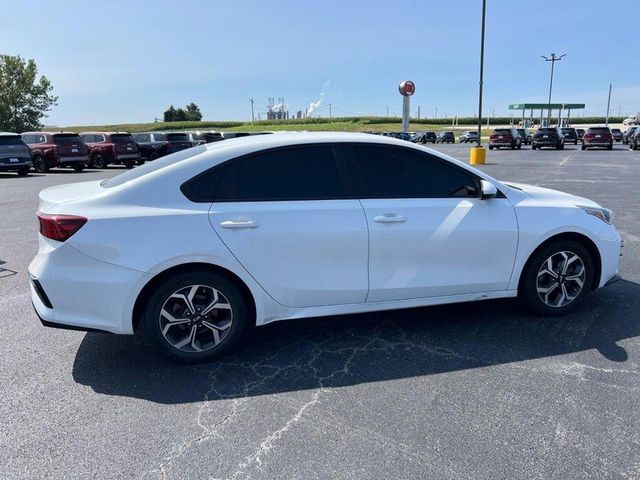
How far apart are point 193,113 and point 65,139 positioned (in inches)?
4613

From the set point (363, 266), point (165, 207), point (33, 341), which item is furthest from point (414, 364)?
point (33, 341)

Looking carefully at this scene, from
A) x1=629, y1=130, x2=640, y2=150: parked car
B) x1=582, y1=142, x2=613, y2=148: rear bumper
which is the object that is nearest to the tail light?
x1=629, y1=130, x2=640, y2=150: parked car

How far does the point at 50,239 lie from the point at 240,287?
1318mm

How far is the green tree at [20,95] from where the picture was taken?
2009 inches

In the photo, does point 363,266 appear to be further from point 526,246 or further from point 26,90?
point 26,90

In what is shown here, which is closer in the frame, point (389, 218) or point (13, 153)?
point (389, 218)

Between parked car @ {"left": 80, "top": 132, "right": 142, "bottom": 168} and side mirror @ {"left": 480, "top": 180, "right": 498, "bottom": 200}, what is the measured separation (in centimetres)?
2291

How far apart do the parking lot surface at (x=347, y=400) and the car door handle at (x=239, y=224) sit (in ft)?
3.34

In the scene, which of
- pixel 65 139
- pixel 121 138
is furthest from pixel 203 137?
pixel 65 139

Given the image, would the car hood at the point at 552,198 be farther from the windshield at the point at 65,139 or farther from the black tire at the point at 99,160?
the black tire at the point at 99,160

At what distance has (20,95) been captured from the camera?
5197 cm

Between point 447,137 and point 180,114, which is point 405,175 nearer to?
point 447,137

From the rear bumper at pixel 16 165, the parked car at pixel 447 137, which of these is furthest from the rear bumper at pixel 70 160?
the parked car at pixel 447 137

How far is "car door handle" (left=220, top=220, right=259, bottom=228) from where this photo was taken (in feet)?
11.4
